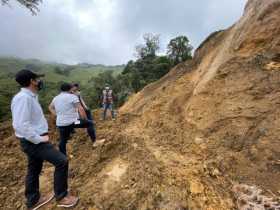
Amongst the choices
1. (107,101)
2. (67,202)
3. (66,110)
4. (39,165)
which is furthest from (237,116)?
(107,101)

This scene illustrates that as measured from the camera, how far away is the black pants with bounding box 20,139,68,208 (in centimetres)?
307

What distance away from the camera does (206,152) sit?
4.43 m

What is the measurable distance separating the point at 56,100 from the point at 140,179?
7.14ft

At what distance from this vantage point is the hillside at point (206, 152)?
3.32m

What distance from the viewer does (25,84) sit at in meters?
3.10

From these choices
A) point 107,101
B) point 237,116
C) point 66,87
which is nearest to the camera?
point 66,87

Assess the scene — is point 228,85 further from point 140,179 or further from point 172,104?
point 140,179

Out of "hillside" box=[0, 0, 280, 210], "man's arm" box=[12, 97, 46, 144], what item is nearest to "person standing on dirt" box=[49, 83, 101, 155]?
"hillside" box=[0, 0, 280, 210]

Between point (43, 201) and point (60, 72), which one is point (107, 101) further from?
point (60, 72)

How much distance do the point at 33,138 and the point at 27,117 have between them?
270mm

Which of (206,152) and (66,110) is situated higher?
(66,110)

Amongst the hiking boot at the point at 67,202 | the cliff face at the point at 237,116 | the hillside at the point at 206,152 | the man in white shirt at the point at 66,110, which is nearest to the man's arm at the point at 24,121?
the hiking boot at the point at 67,202

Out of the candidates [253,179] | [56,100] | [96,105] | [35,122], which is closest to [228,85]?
[253,179]

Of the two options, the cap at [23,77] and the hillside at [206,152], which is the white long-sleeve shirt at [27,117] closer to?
the cap at [23,77]
